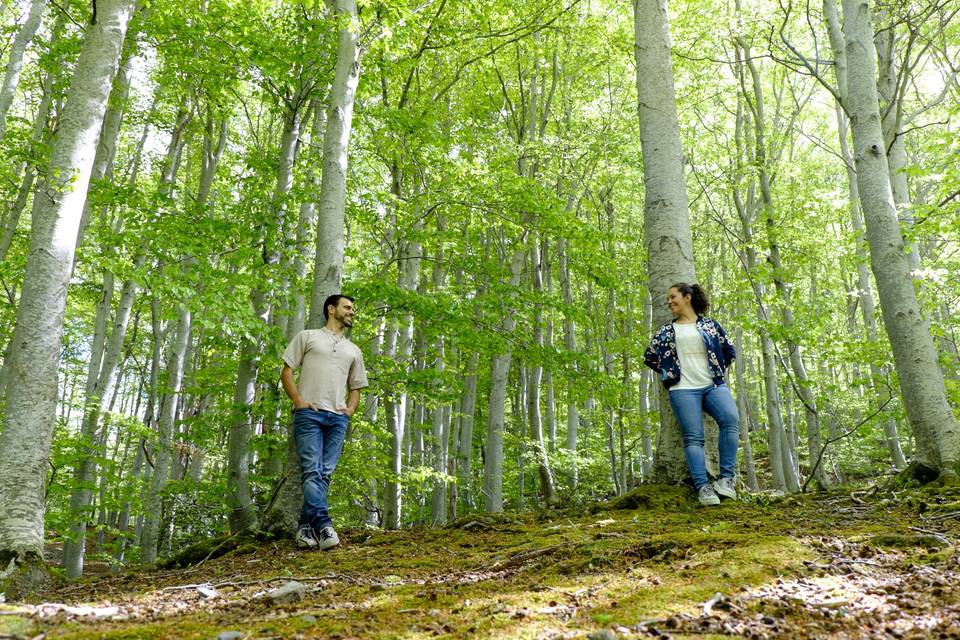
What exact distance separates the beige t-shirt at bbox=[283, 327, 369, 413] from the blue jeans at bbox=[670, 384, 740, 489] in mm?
2879

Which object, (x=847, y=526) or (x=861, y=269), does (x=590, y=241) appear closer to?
(x=847, y=526)

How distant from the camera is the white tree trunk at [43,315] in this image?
12.0ft

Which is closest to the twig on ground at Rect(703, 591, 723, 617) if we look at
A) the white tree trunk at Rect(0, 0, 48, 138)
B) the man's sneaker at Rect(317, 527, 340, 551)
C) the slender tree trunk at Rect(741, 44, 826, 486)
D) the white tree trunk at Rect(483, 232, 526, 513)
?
the man's sneaker at Rect(317, 527, 340, 551)

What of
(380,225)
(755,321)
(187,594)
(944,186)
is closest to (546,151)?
(380,225)

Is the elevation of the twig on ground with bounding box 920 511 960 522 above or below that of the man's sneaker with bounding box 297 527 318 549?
above

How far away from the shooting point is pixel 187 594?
312 cm

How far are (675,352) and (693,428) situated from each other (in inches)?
25.7

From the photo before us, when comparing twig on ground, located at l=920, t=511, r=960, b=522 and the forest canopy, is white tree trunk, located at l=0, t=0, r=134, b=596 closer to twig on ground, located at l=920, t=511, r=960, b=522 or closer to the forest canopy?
the forest canopy

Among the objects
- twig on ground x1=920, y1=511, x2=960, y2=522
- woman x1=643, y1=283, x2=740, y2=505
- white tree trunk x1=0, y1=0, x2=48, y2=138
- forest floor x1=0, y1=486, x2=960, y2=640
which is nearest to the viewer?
forest floor x1=0, y1=486, x2=960, y2=640

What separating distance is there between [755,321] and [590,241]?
269 centimetres

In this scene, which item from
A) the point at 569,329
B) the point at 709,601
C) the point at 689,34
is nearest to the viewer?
the point at 709,601

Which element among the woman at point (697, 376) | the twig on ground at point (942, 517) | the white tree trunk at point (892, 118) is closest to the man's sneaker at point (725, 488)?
the woman at point (697, 376)

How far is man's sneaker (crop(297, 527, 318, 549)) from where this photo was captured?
480cm

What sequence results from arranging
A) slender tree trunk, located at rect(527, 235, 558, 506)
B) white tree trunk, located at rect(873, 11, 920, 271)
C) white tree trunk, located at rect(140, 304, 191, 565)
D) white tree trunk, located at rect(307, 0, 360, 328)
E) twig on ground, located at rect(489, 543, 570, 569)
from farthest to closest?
white tree trunk, located at rect(140, 304, 191, 565)
slender tree trunk, located at rect(527, 235, 558, 506)
white tree trunk, located at rect(873, 11, 920, 271)
white tree trunk, located at rect(307, 0, 360, 328)
twig on ground, located at rect(489, 543, 570, 569)
